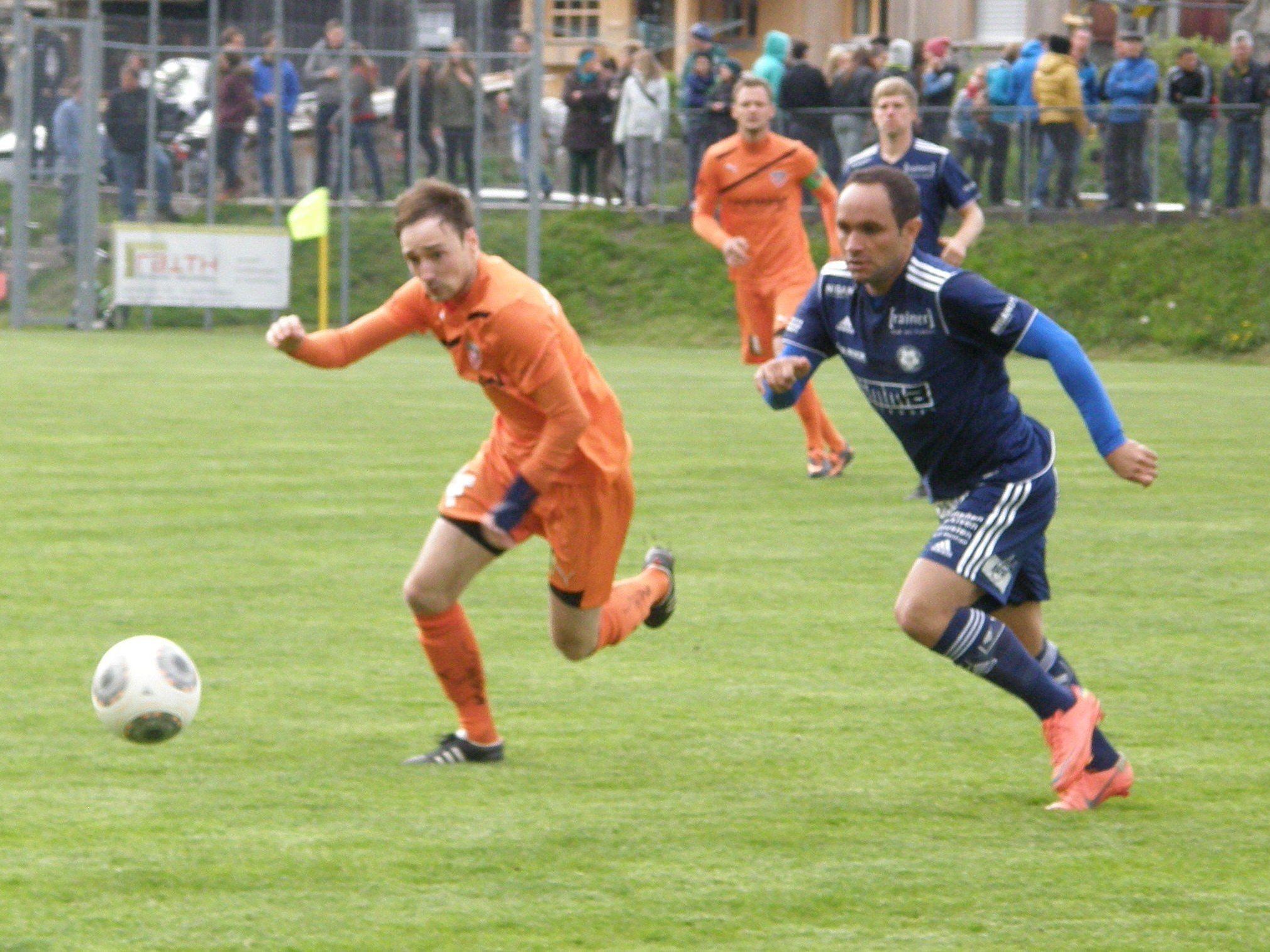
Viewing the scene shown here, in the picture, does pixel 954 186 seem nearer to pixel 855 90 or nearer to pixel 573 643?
pixel 573 643

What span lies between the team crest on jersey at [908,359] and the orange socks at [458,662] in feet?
4.62

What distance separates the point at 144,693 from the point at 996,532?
2270mm

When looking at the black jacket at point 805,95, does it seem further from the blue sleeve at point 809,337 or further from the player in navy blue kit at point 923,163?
the blue sleeve at point 809,337

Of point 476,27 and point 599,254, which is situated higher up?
point 476,27

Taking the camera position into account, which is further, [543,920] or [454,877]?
[454,877]

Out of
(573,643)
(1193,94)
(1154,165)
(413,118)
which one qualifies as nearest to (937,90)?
(1154,165)

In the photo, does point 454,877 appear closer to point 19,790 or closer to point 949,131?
point 19,790

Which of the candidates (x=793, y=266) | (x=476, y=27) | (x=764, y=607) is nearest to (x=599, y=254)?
(x=476, y=27)

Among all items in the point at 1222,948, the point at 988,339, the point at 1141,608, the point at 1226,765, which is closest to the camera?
the point at 1222,948

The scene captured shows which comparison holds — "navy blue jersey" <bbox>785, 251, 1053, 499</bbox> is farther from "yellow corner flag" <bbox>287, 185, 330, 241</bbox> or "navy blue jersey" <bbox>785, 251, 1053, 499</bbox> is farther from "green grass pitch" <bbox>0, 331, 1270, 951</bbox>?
"yellow corner flag" <bbox>287, 185, 330, 241</bbox>

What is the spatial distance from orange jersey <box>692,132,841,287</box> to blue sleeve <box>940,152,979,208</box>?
185cm

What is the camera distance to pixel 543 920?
4449mm

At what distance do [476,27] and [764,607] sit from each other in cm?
2023

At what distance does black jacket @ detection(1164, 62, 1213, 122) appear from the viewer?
23594 mm
